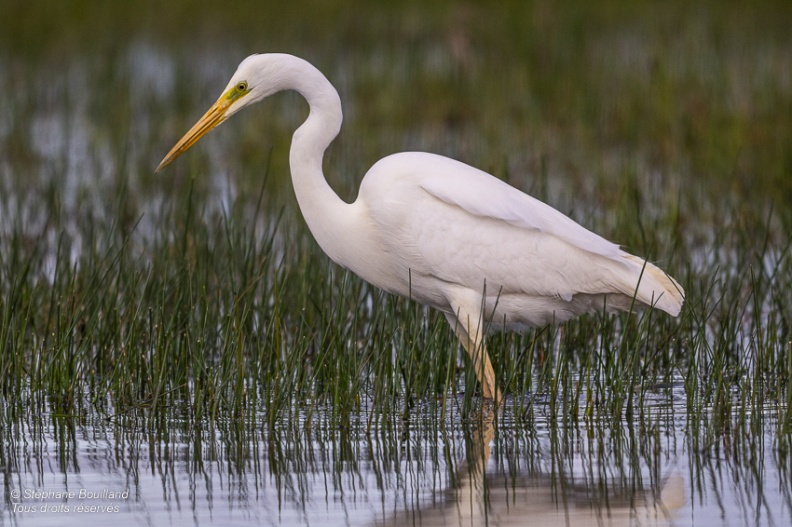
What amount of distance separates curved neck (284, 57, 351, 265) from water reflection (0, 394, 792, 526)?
0.93 m

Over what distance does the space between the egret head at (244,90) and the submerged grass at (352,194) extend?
0.76 metres

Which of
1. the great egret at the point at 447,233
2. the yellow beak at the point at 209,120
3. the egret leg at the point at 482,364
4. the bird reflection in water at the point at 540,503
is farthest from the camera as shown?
the yellow beak at the point at 209,120

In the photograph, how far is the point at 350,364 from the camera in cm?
602

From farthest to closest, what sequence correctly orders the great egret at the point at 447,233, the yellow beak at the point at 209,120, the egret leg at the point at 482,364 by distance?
the yellow beak at the point at 209,120
the great egret at the point at 447,233
the egret leg at the point at 482,364

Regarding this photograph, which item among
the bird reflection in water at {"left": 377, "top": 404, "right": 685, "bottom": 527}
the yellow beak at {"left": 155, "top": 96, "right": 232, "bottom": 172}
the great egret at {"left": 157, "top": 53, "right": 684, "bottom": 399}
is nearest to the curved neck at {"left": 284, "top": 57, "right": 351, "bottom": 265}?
the great egret at {"left": 157, "top": 53, "right": 684, "bottom": 399}

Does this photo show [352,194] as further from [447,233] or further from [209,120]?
[447,233]

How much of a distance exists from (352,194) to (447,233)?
3480mm

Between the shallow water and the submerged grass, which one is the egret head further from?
the shallow water

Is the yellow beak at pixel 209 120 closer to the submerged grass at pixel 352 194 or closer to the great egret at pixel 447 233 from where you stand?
the great egret at pixel 447 233

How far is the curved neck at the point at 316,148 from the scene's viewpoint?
19.7 ft

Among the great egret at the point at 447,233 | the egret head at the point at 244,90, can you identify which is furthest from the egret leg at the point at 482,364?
the egret head at the point at 244,90

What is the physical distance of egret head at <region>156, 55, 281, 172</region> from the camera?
605cm

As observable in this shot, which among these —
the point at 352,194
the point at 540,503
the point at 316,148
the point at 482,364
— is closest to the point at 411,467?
the point at 540,503

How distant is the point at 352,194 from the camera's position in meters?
9.41
